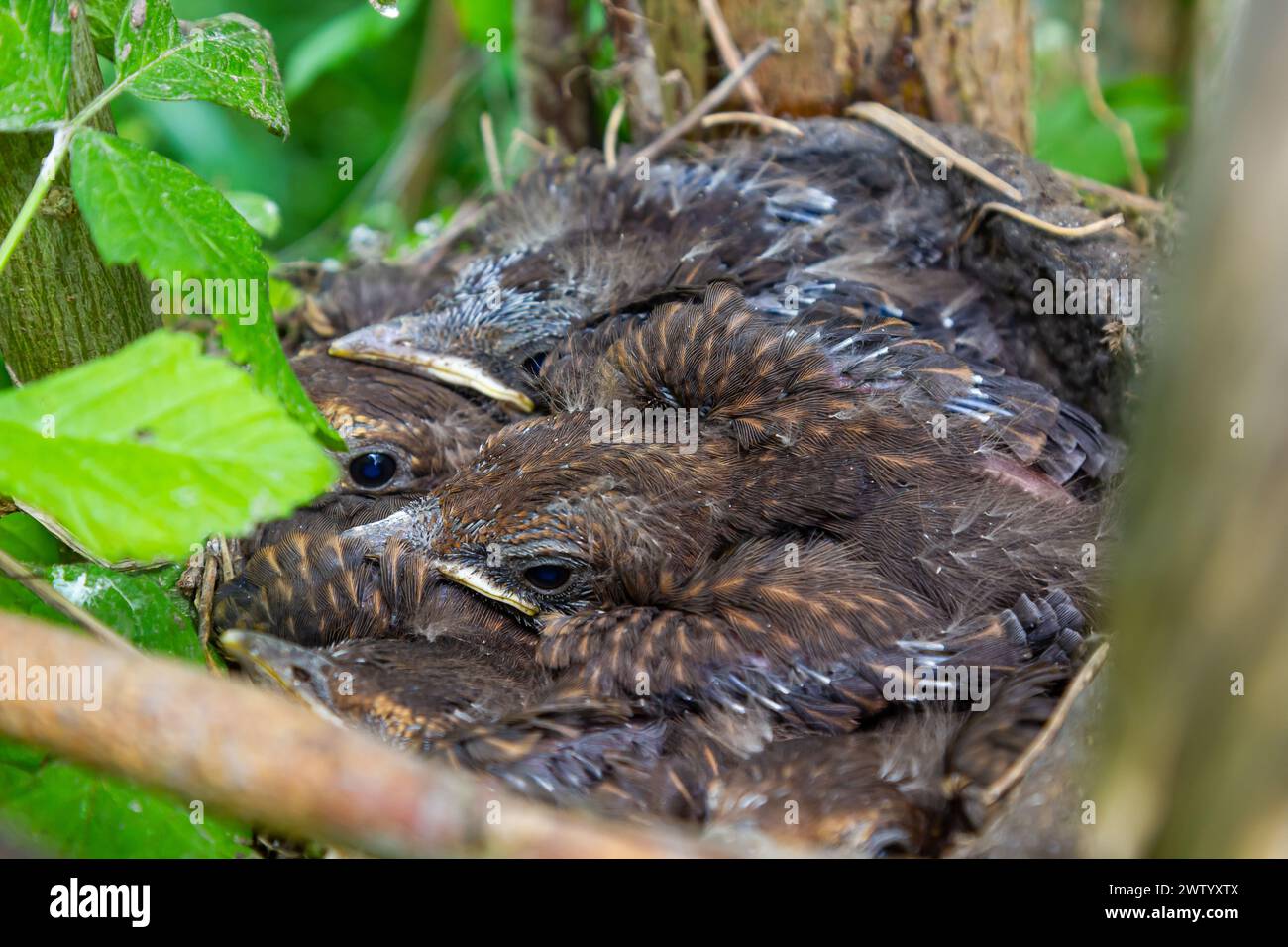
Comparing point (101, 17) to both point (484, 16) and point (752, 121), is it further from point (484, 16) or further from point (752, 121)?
point (484, 16)

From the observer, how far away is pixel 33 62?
1.13 meters

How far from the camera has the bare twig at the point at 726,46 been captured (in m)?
2.23

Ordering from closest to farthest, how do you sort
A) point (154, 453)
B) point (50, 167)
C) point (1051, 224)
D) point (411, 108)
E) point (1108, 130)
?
point (154, 453)
point (50, 167)
point (1051, 224)
point (1108, 130)
point (411, 108)

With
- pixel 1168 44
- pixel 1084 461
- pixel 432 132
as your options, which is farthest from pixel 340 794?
pixel 1168 44

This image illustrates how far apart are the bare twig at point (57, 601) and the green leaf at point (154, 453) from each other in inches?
9.4

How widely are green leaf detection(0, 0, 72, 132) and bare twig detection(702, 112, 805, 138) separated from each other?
1.34 m

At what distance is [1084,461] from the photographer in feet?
5.57

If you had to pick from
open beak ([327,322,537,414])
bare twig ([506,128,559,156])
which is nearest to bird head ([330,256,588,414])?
open beak ([327,322,537,414])

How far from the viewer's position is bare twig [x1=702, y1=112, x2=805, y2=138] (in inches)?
84.8

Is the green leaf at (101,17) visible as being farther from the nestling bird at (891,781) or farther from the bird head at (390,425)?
the nestling bird at (891,781)

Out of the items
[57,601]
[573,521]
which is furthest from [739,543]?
[57,601]

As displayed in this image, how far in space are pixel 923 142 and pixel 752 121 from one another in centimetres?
36

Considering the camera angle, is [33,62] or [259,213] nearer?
[33,62]

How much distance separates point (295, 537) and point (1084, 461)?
4.09 ft
